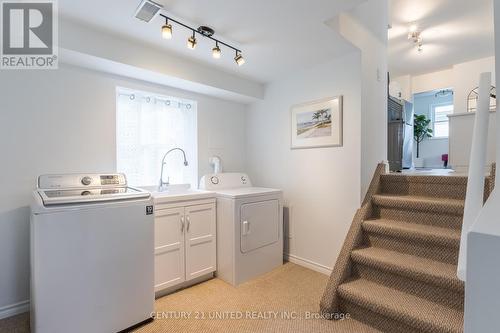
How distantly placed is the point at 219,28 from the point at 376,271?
2.39m

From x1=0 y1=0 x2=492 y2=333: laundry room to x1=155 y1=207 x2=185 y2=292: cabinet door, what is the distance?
12 mm

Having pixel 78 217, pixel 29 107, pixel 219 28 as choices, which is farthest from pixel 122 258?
pixel 219 28

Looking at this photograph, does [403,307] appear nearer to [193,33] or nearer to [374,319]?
[374,319]

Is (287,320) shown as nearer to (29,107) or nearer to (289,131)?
(289,131)

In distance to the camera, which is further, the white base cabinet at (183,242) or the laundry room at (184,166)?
the white base cabinet at (183,242)

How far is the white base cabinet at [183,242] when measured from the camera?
2.22 meters

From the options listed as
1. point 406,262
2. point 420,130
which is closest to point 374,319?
point 406,262

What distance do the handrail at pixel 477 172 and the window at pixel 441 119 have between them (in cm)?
618

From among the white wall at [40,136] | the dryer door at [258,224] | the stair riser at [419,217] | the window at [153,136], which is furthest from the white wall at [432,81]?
the white wall at [40,136]

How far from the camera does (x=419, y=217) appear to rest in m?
2.21

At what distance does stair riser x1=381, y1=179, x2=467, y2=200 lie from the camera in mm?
2242

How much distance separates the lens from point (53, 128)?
7.11 ft

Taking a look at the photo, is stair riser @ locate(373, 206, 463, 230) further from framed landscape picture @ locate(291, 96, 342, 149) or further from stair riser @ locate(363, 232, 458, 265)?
framed landscape picture @ locate(291, 96, 342, 149)

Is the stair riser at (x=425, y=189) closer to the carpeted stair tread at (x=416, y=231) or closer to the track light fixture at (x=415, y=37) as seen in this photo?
the carpeted stair tread at (x=416, y=231)
